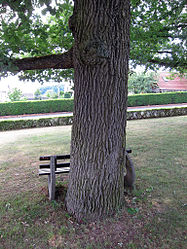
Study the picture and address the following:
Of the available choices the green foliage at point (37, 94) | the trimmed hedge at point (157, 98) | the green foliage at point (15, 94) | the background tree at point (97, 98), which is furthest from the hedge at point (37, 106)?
the background tree at point (97, 98)

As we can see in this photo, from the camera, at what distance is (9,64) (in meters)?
3.12

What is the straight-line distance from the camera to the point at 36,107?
20719mm

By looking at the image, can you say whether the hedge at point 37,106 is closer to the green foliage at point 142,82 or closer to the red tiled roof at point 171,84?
the green foliage at point 142,82

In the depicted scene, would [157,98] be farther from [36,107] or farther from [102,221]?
[102,221]

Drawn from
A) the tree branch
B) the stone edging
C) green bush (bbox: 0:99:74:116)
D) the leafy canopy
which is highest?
the leafy canopy

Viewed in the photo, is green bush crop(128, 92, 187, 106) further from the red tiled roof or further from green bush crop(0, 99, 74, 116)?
the red tiled roof

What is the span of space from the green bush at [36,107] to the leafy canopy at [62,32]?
13.6m

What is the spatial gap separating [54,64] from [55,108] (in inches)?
724

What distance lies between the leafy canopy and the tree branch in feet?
0.52

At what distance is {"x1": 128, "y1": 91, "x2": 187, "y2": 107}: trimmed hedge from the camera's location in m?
24.4

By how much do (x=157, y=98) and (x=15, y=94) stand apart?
58.9 ft

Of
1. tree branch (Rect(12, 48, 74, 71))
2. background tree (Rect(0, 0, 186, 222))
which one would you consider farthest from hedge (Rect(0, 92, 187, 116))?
background tree (Rect(0, 0, 186, 222))

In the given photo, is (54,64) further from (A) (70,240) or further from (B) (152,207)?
(B) (152,207)

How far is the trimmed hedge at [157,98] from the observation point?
24.4 m
